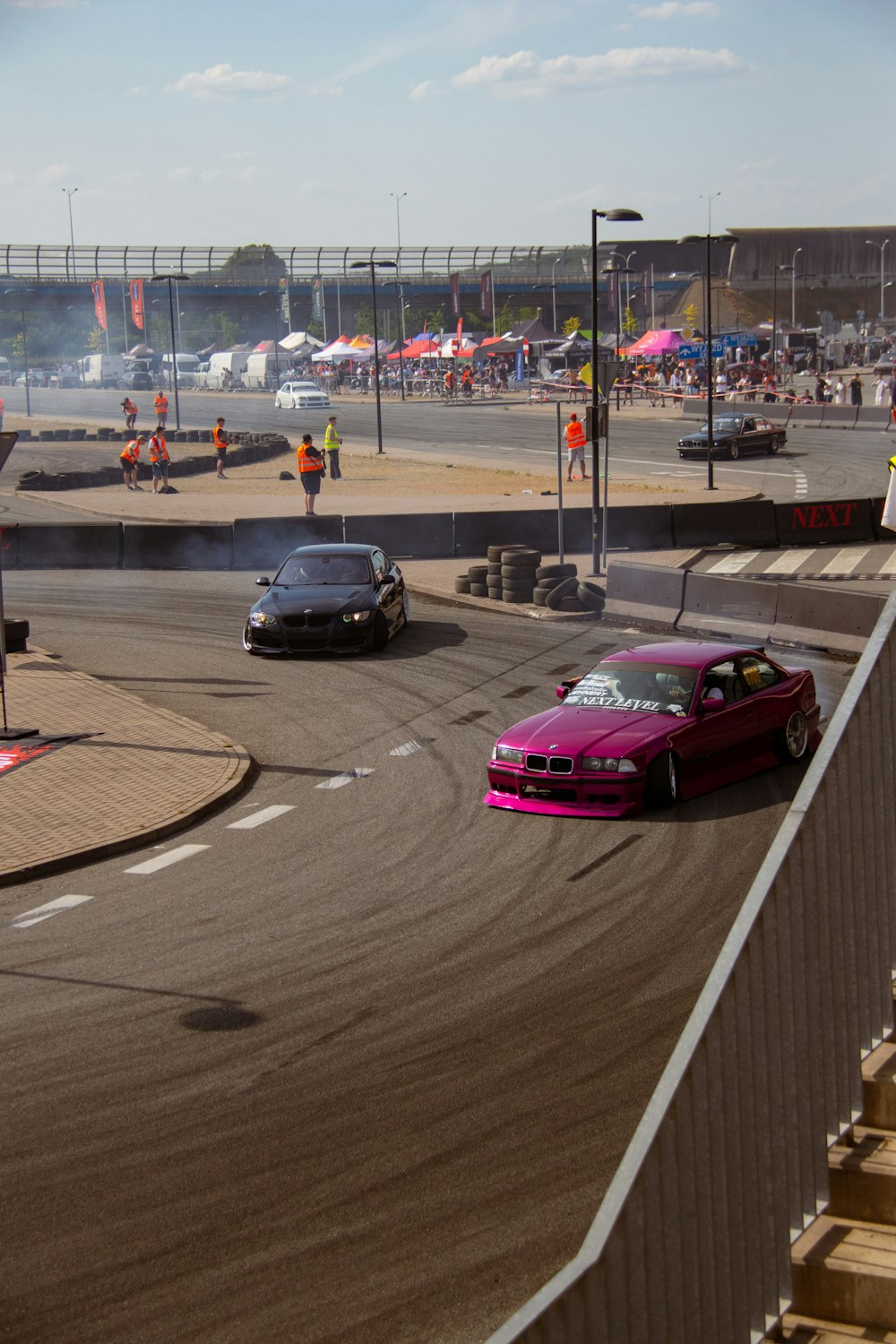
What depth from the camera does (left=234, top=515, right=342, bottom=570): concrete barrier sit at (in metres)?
29.5

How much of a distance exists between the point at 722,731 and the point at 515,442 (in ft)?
157

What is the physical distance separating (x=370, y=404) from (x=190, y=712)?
72.3 metres

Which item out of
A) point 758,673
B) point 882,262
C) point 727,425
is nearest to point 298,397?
point 727,425

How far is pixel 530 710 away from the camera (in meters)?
16.8

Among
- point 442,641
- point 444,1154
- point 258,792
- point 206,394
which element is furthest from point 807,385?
point 444,1154

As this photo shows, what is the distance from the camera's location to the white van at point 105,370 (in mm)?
117250

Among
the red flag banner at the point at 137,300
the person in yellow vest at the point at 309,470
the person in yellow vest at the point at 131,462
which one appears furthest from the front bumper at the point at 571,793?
the red flag banner at the point at 137,300

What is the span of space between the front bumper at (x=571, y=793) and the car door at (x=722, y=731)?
0.76 m

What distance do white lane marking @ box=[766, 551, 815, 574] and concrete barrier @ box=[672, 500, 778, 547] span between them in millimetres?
975

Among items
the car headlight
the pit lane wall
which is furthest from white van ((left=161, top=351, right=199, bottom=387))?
the car headlight

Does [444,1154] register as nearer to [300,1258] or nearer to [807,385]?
[300,1258]

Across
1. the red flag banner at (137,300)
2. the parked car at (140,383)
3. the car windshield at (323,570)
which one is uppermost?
the red flag banner at (137,300)

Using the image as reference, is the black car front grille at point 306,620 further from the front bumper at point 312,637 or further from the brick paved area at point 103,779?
the brick paved area at point 103,779

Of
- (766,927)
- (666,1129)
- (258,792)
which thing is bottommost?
(258,792)
